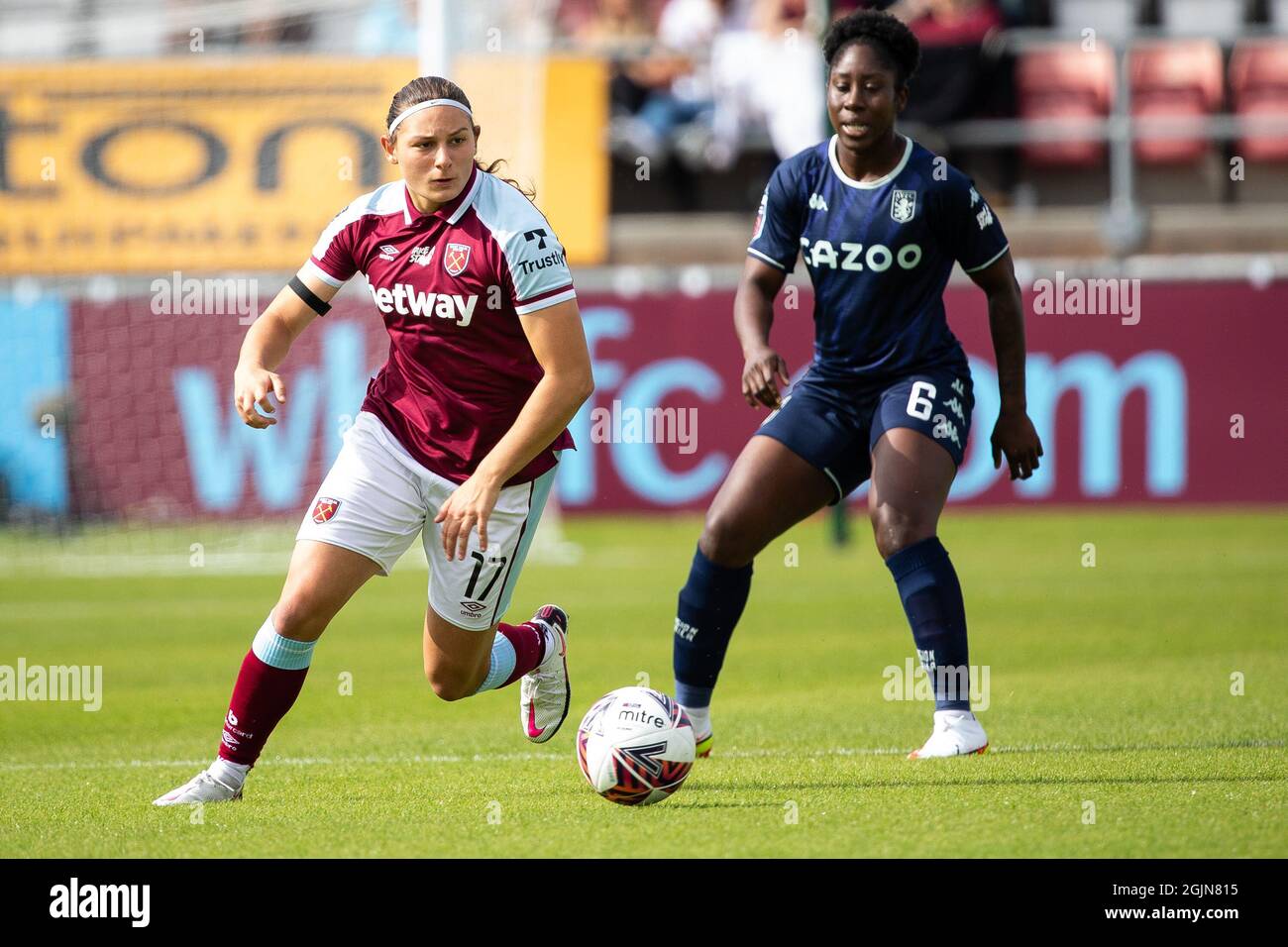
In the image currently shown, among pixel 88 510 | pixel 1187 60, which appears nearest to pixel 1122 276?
pixel 1187 60

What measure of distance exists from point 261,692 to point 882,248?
8.96 feet

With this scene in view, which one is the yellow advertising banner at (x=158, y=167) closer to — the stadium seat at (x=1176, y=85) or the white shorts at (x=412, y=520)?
the stadium seat at (x=1176, y=85)

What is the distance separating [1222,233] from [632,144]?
6.18 meters

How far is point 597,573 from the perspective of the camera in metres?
14.0

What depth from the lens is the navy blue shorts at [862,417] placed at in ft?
21.8

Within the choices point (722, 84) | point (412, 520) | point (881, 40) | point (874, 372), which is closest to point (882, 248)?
point (874, 372)

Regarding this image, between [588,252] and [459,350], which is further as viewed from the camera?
[588,252]

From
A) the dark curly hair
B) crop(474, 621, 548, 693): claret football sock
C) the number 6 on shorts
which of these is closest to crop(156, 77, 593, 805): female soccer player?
crop(474, 621, 548, 693): claret football sock

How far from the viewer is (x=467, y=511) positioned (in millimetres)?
5469

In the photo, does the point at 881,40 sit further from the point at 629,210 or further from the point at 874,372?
the point at 629,210

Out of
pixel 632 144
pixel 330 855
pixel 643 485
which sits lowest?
pixel 330 855

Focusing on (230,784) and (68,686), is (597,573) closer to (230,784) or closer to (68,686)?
(68,686)

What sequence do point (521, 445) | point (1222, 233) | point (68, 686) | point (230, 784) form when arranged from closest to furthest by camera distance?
point (521, 445), point (230, 784), point (68, 686), point (1222, 233)

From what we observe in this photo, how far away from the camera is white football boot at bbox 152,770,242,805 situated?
5.96 meters
